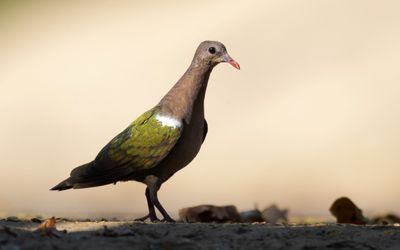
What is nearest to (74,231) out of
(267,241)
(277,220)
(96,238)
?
(96,238)

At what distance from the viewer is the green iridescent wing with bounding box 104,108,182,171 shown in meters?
6.52

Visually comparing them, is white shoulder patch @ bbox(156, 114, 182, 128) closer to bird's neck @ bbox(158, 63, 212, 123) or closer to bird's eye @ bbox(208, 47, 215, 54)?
bird's neck @ bbox(158, 63, 212, 123)

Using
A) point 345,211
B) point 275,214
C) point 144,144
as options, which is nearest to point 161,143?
point 144,144

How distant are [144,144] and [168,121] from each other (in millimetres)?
250

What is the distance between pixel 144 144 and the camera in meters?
6.62

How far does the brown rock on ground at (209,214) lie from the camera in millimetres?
6863

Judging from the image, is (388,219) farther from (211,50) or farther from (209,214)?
(211,50)

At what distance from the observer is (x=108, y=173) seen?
674 centimetres

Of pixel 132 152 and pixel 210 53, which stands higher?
pixel 210 53

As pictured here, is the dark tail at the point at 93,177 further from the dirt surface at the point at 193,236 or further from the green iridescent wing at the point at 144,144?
the dirt surface at the point at 193,236

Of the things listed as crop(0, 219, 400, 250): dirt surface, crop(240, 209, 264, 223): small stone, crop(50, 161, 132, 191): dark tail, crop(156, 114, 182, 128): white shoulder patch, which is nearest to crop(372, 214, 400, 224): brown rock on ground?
crop(240, 209, 264, 223): small stone

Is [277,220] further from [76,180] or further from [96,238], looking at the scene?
[96,238]

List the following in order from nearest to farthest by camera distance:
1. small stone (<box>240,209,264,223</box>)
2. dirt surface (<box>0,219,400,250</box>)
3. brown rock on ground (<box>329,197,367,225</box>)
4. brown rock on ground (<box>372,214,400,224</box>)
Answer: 1. dirt surface (<box>0,219,400,250</box>)
2. brown rock on ground (<box>329,197,367,225</box>)
3. small stone (<box>240,209,264,223</box>)
4. brown rock on ground (<box>372,214,400,224</box>)

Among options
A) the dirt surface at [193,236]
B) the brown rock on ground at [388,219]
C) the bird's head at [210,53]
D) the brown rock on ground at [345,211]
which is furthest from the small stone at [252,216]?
the dirt surface at [193,236]
